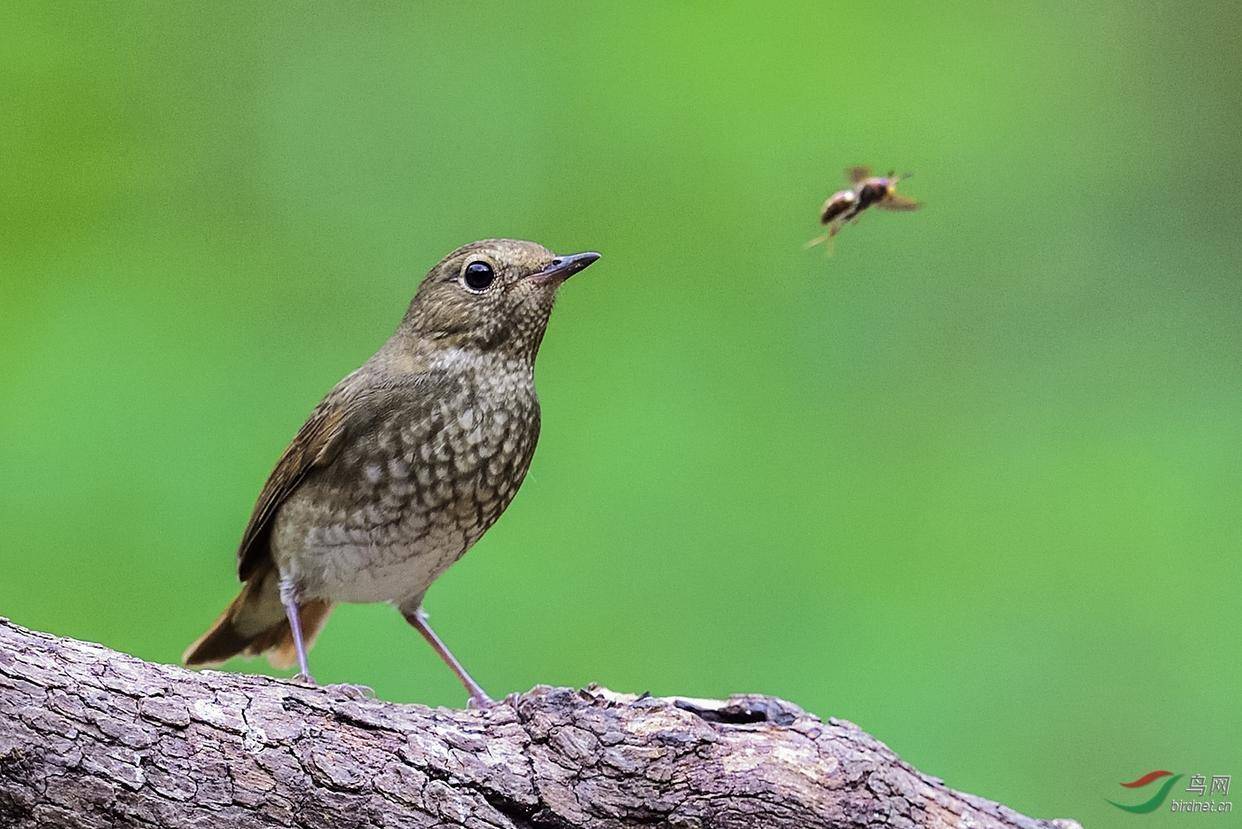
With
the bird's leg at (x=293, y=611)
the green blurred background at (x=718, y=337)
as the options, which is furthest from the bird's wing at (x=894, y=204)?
the bird's leg at (x=293, y=611)

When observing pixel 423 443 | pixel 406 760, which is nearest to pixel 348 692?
pixel 406 760

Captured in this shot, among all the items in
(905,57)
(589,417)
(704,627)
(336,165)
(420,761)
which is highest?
(905,57)

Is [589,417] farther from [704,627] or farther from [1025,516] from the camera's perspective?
[1025,516]

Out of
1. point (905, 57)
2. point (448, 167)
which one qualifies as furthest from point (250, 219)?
point (905, 57)

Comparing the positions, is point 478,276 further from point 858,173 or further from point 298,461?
point 858,173

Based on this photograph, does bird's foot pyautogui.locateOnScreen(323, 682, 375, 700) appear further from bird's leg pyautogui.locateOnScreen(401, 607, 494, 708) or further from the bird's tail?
the bird's tail

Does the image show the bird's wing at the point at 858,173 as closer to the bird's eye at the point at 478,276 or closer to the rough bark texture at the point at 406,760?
the bird's eye at the point at 478,276
